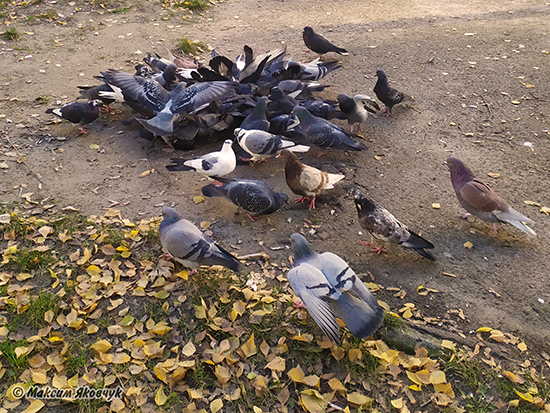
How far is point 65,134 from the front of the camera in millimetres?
5805

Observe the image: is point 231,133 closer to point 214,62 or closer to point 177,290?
point 214,62

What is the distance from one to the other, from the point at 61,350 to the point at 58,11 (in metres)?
9.11

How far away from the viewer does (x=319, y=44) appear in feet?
25.6

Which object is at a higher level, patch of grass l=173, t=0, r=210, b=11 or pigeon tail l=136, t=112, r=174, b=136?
patch of grass l=173, t=0, r=210, b=11

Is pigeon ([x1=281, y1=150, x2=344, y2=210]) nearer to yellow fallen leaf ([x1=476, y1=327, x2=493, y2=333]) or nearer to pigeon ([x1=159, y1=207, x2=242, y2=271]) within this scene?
pigeon ([x1=159, y1=207, x2=242, y2=271])

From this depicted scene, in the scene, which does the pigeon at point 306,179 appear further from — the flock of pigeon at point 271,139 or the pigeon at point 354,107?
the pigeon at point 354,107

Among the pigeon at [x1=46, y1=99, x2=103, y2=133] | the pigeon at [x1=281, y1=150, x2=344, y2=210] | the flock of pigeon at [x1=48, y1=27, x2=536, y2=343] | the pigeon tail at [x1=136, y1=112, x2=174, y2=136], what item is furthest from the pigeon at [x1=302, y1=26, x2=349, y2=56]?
the pigeon at [x1=46, y1=99, x2=103, y2=133]

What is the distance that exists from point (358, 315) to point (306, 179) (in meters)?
1.81

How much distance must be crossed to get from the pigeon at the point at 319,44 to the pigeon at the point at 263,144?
3.73 meters

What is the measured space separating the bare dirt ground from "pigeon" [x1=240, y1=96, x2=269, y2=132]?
1.74ft

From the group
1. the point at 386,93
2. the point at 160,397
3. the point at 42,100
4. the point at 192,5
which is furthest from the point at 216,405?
the point at 192,5

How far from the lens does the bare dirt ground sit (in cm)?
383

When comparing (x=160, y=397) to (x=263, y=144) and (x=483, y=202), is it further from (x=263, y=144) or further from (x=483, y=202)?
(x=483, y=202)

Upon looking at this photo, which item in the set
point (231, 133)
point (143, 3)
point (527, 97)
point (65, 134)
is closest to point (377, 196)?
point (231, 133)
